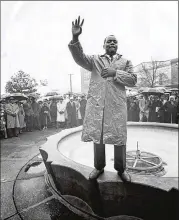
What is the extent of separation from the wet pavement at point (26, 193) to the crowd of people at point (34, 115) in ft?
13.6

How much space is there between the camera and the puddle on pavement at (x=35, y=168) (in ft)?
14.7

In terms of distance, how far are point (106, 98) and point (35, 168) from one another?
10.9 feet

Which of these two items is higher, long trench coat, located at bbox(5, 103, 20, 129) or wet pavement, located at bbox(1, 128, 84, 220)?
Answer: long trench coat, located at bbox(5, 103, 20, 129)

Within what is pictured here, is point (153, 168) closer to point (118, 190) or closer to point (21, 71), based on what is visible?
point (118, 190)

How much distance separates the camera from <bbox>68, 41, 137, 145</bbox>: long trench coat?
2.24 m

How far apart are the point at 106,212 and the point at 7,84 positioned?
92.6ft

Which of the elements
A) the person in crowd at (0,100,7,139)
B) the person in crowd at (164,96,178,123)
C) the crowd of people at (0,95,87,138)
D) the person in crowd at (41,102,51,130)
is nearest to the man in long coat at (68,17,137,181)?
the person in crowd at (0,100,7,139)

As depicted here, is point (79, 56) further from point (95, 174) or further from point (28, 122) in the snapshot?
point (28, 122)

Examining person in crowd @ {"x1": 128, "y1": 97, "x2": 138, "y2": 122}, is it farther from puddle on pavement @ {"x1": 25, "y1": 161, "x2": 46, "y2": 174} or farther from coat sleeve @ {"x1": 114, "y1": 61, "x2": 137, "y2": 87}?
coat sleeve @ {"x1": 114, "y1": 61, "x2": 137, "y2": 87}

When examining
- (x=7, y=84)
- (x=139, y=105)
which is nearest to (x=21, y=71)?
(x=7, y=84)

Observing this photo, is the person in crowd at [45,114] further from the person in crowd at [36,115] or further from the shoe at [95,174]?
the shoe at [95,174]

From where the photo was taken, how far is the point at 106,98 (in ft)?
7.61

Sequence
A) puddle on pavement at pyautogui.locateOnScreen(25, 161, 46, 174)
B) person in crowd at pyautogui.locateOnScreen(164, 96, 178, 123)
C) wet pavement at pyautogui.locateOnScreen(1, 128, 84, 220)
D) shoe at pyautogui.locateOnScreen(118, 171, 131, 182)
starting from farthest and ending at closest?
person in crowd at pyautogui.locateOnScreen(164, 96, 178, 123), puddle on pavement at pyautogui.locateOnScreen(25, 161, 46, 174), wet pavement at pyautogui.locateOnScreen(1, 128, 84, 220), shoe at pyautogui.locateOnScreen(118, 171, 131, 182)

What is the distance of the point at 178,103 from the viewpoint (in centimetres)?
1116
